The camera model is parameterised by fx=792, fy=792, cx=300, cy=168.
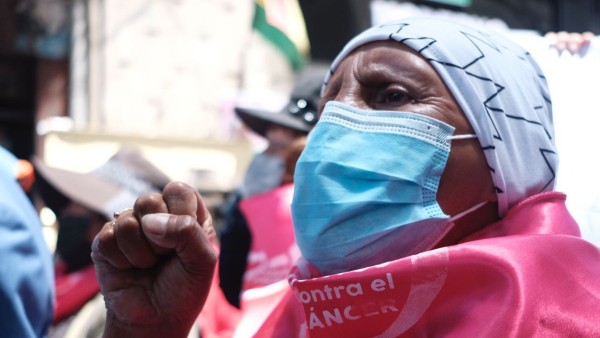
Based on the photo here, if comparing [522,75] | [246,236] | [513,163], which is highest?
[522,75]

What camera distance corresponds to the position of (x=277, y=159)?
353 cm

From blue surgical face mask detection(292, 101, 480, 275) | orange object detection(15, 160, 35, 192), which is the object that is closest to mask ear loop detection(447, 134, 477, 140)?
blue surgical face mask detection(292, 101, 480, 275)

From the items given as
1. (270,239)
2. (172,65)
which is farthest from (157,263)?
(172,65)

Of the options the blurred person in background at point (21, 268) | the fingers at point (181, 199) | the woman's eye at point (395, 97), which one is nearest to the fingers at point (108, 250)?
the fingers at point (181, 199)

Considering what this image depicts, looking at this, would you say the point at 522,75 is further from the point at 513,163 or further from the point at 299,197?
the point at 299,197

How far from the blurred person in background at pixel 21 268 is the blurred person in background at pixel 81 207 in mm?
838

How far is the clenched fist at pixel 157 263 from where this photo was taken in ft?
4.49

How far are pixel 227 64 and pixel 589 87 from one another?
723 centimetres

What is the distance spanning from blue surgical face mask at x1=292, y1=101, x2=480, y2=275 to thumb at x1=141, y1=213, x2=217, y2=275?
22cm

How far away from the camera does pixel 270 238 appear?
9.99ft

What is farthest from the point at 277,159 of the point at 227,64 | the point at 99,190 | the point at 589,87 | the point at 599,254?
the point at 227,64

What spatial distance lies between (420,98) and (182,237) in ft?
1.78

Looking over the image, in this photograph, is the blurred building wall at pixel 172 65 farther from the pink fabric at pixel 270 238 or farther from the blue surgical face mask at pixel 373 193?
the blue surgical face mask at pixel 373 193

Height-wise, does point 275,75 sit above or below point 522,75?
below
